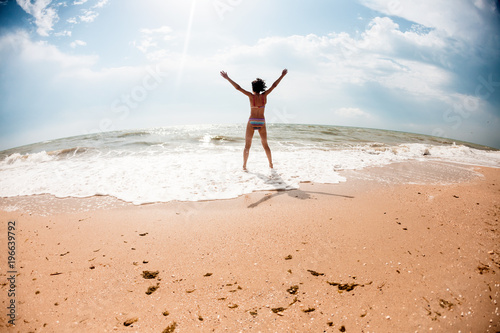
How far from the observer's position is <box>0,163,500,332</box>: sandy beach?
1.55 m

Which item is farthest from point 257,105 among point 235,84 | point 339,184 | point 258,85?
point 339,184

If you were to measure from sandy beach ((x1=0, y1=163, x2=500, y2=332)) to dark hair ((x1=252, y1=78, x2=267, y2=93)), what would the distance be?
3875 millimetres

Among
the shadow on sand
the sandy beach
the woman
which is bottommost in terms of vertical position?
the sandy beach

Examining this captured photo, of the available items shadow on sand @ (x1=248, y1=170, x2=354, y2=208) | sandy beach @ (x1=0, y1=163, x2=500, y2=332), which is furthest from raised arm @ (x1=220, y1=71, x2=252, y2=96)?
sandy beach @ (x1=0, y1=163, x2=500, y2=332)

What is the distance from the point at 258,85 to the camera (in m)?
6.14

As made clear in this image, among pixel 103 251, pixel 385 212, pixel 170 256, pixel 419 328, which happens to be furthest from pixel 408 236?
pixel 103 251

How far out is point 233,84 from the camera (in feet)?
19.2

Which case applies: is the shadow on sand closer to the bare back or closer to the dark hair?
the bare back

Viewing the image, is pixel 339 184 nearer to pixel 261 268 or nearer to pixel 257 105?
pixel 257 105

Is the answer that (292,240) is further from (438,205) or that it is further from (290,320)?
(438,205)

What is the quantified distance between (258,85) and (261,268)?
528 cm

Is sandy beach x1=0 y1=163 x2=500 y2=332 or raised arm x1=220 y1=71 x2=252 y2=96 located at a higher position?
raised arm x1=220 y1=71 x2=252 y2=96

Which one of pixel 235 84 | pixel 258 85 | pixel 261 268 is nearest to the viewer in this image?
pixel 261 268

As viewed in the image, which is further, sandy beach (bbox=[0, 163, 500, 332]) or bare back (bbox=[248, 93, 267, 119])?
bare back (bbox=[248, 93, 267, 119])
